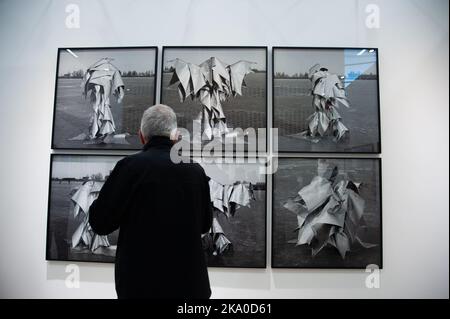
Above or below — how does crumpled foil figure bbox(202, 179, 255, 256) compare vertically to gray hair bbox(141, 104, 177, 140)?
below

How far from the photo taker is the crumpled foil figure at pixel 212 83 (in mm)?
1462

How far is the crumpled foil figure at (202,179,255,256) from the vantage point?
1.43m

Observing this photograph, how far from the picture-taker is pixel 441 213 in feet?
4.75

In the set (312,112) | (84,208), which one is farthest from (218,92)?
(84,208)

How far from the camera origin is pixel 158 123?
0.99 meters

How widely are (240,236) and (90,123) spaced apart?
3.16 feet

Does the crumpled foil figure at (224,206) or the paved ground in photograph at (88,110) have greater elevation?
the paved ground in photograph at (88,110)

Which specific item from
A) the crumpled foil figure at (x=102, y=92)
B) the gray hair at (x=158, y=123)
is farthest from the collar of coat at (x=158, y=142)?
the crumpled foil figure at (x=102, y=92)

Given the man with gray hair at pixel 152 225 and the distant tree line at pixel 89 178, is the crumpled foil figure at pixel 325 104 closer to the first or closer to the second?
the man with gray hair at pixel 152 225

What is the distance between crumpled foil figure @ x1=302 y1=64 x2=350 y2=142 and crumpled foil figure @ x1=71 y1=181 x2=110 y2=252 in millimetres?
1111

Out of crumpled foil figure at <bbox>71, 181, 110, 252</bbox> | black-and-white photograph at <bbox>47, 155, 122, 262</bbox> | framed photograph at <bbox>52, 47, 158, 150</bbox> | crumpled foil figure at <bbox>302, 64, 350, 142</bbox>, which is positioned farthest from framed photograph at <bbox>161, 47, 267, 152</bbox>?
crumpled foil figure at <bbox>71, 181, 110, 252</bbox>

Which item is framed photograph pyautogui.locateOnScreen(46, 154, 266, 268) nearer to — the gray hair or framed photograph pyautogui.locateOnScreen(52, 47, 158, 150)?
framed photograph pyautogui.locateOnScreen(52, 47, 158, 150)

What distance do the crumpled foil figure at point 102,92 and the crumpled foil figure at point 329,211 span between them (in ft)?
3.31

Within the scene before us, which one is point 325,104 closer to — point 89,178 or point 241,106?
point 241,106
